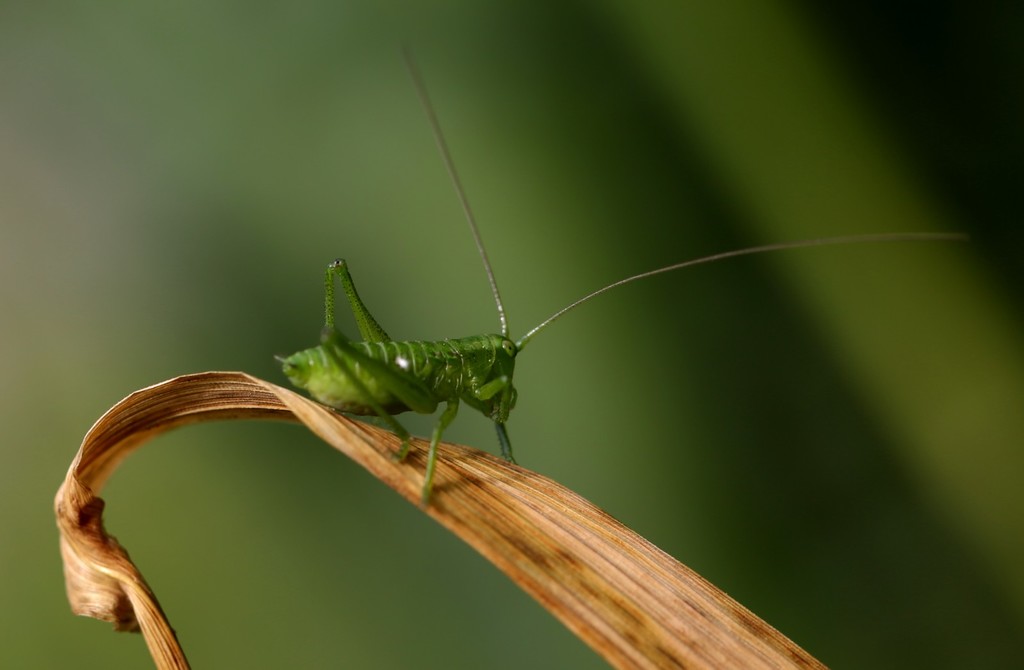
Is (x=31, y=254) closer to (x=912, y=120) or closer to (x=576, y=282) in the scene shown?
(x=576, y=282)

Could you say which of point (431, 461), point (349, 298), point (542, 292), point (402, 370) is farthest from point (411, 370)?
point (542, 292)

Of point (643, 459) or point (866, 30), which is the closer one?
point (866, 30)

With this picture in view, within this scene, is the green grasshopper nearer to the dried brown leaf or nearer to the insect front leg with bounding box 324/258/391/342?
the insect front leg with bounding box 324/258/391/342

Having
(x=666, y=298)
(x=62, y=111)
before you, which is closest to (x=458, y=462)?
(x=666, y=298)

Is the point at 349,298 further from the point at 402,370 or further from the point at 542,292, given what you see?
the point at 542,292

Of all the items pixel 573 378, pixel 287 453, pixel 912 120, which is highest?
pixel 912 120

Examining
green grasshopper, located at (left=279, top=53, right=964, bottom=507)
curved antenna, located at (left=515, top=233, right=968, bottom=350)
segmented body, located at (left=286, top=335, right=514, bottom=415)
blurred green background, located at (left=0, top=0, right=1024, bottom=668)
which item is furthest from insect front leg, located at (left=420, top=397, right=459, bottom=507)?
blurred green background, located at (left=0, top=0, right=1024, bottom=668)
